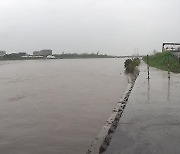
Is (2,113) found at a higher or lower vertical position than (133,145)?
lower

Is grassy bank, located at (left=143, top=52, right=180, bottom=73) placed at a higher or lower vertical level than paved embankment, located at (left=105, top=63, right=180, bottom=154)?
higher

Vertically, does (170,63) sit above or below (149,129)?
above

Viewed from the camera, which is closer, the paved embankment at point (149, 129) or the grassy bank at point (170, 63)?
the paved embankment at point (149, 129)

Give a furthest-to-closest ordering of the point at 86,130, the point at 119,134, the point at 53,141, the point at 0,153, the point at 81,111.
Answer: the point at 81,111 → the point at 86,130 → the point at 53,141 → the point at 0,153 → the point at 119,134

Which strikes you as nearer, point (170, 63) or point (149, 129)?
point (149, 129)

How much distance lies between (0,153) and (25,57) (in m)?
154

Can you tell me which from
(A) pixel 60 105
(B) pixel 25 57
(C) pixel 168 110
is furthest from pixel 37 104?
(B) pixel 25 57

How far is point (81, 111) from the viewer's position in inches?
504

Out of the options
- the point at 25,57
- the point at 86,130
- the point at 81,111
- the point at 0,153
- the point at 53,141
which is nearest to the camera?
the point at 0,153

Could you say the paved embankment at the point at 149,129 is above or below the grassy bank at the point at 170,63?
below

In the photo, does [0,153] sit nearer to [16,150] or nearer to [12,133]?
[16,150]

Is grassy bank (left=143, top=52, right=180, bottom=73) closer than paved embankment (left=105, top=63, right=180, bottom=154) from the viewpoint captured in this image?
No

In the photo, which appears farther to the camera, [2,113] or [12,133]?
[2,113]

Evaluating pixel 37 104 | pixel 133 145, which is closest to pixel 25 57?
pixel 37 104
